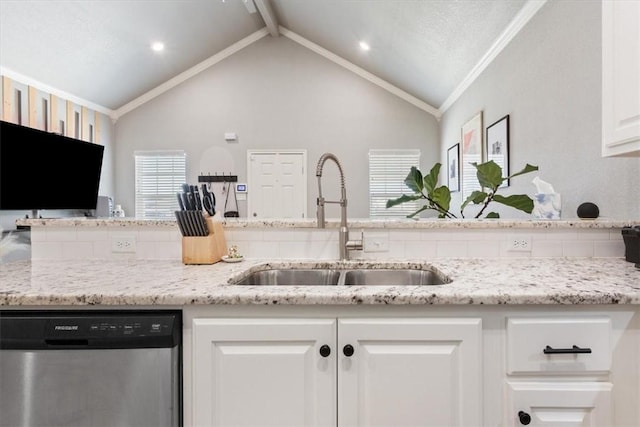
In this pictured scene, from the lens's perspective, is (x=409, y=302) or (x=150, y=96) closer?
(x=409, y=302)

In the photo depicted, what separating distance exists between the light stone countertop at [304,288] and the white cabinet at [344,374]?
7cm

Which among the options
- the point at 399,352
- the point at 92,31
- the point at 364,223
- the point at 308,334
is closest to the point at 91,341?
the point at 308,334

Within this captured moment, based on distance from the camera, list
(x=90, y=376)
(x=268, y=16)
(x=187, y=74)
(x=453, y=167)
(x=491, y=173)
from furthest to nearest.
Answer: (x=187, y=74) < (x=268, y=16) < (x=453, y=167) < (x=491, y=173) < (x=90, y=376)

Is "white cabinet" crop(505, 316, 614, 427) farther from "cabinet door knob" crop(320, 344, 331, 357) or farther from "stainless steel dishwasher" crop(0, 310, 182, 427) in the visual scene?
"stainless steel dishwasher" crop(0, 310, 182, 427)

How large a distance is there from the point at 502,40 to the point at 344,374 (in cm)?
327

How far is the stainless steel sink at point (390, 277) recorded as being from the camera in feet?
4.56

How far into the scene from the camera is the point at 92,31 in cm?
390

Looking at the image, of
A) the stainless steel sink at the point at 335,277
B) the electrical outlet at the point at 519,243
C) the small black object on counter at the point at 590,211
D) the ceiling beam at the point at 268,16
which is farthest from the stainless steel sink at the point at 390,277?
the ceiling beam at the point at 268,16

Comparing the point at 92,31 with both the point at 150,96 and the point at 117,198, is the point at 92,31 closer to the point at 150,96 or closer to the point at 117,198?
the point at 150,96

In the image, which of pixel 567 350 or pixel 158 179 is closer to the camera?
pixel 567 350

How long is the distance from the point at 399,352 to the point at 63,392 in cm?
87

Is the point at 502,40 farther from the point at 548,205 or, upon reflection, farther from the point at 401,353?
the point at 401,353

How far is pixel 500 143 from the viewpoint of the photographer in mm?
3174

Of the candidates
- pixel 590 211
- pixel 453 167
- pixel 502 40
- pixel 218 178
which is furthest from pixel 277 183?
pixel 590 211
